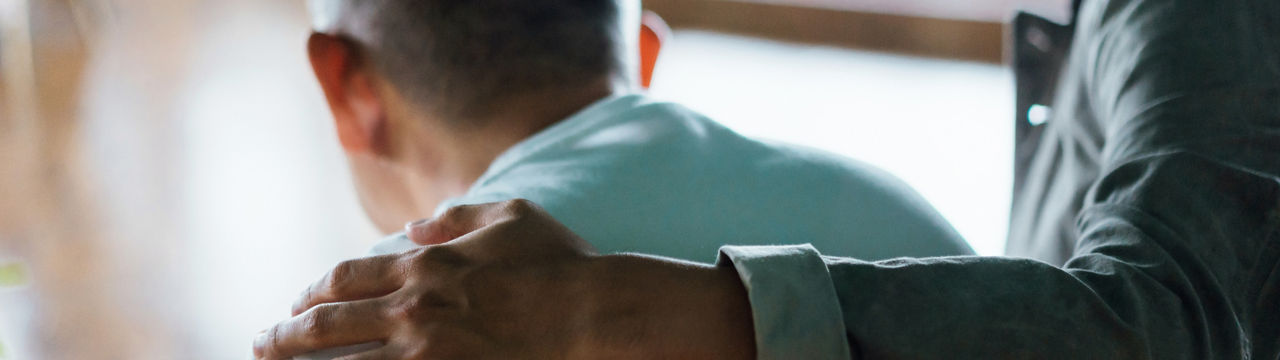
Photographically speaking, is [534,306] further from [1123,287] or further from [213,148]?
[213,148]

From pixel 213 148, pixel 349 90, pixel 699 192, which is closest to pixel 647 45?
pixel 349 90

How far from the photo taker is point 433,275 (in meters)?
0.57

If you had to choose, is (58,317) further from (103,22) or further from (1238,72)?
(1238,72)

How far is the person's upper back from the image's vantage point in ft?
2.59

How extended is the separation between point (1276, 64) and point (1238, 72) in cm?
4

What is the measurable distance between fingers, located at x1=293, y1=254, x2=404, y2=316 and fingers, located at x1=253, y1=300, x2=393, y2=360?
16mm

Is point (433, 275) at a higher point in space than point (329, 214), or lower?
higher

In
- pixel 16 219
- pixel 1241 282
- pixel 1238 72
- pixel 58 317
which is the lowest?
pixel 58 317

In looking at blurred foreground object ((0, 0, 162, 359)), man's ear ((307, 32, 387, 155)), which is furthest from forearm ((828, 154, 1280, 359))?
blurred foreground object ((0, 0, 162, 359))

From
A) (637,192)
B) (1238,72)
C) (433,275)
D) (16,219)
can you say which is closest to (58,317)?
(16,219)

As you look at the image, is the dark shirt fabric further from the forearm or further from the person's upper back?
the person's upper back

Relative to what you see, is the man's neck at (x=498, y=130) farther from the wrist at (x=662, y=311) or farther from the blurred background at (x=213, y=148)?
the blurred background at (x=213, y=148)

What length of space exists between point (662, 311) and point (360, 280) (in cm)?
16

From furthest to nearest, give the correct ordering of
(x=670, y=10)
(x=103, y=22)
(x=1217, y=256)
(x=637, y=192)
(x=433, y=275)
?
(x=670, y=10), (x=103, y=22), (x=637, y=192), (x=1217, y=256), (x=433, y=275)
